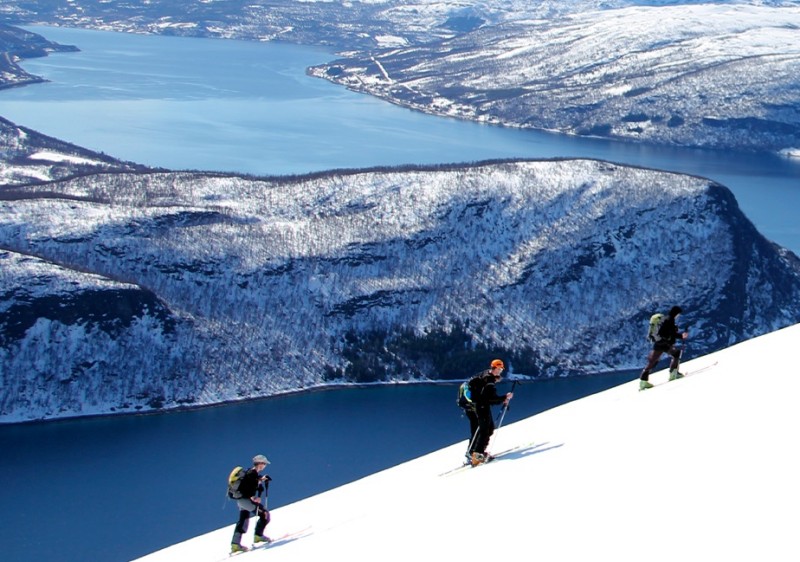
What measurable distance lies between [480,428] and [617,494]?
5.83 metres

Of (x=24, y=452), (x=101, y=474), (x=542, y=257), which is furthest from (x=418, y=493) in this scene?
(x=542, y=257)

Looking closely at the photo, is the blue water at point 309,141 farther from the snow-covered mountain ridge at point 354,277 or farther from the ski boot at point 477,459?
the ski boot at point 477,459

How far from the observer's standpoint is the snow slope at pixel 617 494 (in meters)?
12.8

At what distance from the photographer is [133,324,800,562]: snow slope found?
42.1 ft

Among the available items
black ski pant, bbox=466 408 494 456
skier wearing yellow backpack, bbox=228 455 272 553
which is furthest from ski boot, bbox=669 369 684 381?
skier wearing yellow backpack, bbox=228 455 272 553

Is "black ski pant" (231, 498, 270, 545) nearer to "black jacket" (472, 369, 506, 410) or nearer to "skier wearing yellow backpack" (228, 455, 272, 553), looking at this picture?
"skier wearing yellow backpack" (228, 455, 272, 553)

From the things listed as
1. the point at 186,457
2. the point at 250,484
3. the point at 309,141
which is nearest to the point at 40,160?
the point at 309,141

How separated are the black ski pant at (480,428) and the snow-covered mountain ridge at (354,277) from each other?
162 ft

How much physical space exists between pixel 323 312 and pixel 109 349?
16.1 meters

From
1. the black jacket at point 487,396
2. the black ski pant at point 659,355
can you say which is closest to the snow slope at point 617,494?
the black ski pant at point 659,355

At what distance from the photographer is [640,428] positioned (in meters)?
18.0

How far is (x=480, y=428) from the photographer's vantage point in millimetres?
20234

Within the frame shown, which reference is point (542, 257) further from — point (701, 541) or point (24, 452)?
point (701, 541)

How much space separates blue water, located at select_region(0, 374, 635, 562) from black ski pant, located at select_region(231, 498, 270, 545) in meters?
27.9
